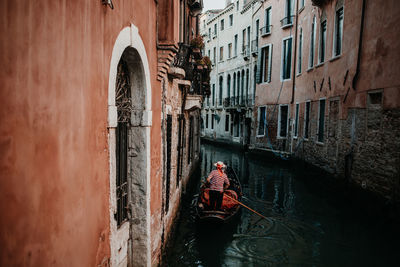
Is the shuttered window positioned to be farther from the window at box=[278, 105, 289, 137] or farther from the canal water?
the canal water

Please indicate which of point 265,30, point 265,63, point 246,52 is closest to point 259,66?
point 265,63

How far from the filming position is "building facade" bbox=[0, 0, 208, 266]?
1.54 m

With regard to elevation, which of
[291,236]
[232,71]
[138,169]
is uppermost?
[232,71]

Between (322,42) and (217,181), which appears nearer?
(217,181)

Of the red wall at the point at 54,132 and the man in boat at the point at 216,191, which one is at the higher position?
the red wall at the point at 54,132

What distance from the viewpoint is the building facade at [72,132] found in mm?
1540

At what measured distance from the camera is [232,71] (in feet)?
92.6

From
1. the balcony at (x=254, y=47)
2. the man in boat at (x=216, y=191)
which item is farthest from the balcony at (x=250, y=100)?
the man in boat at (x=216, y=191)

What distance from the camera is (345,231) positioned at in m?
8.12

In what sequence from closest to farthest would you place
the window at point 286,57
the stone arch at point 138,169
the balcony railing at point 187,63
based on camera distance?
the stone arch at point 138,169, the balcony railing at point 187,63, the window at point 286,57

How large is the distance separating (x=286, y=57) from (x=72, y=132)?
62.7ft

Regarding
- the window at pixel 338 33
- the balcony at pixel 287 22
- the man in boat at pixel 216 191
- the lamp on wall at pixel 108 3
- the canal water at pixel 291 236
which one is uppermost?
the balcony at pixel 287 22

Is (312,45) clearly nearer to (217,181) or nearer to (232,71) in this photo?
(217,181)

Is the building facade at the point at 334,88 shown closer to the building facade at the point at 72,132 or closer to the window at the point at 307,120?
the window at the point at 307,120
